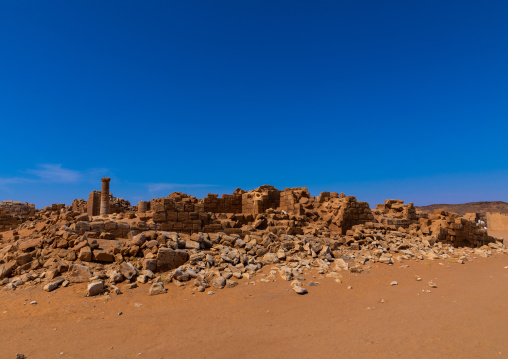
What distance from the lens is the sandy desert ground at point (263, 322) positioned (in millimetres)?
4590

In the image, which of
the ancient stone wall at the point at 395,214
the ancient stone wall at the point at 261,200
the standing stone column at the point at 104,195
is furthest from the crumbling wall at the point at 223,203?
the ancient stone wall at the point at 395,214

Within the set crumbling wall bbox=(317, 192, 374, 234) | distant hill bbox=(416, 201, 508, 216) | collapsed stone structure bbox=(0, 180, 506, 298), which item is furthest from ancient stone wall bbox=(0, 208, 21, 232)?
distant hill bbox=(416, 201, 508, 216)

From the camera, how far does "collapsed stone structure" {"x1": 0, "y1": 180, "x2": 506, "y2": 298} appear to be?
25.3 ft

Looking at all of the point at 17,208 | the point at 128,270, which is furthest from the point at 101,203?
the point at 128,270

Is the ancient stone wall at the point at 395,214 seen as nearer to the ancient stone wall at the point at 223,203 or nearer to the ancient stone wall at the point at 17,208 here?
the ancient stone wall at the point at 223,203

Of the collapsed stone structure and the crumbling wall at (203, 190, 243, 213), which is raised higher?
the crumbling wall at (203, 190, 243, 213)

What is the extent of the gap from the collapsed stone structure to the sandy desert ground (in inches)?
27.9

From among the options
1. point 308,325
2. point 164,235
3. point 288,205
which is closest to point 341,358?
point 308,325

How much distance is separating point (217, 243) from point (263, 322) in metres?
4.74

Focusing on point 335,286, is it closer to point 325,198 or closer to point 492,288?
point 492,288

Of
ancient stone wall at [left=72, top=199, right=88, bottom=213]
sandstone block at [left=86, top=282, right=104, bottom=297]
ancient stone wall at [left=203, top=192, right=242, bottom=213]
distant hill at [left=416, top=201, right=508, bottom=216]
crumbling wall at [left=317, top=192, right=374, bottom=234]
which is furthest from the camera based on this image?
distant hill at [left=416, top=201, right=508, bottom=216]

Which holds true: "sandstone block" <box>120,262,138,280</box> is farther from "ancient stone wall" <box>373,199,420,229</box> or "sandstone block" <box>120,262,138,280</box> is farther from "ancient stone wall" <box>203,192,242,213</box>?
"ancient stone wall" <box>373,199,420,229</box>

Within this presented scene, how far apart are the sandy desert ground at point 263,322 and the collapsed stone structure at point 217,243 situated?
71 cm

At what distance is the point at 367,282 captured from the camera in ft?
27.7
